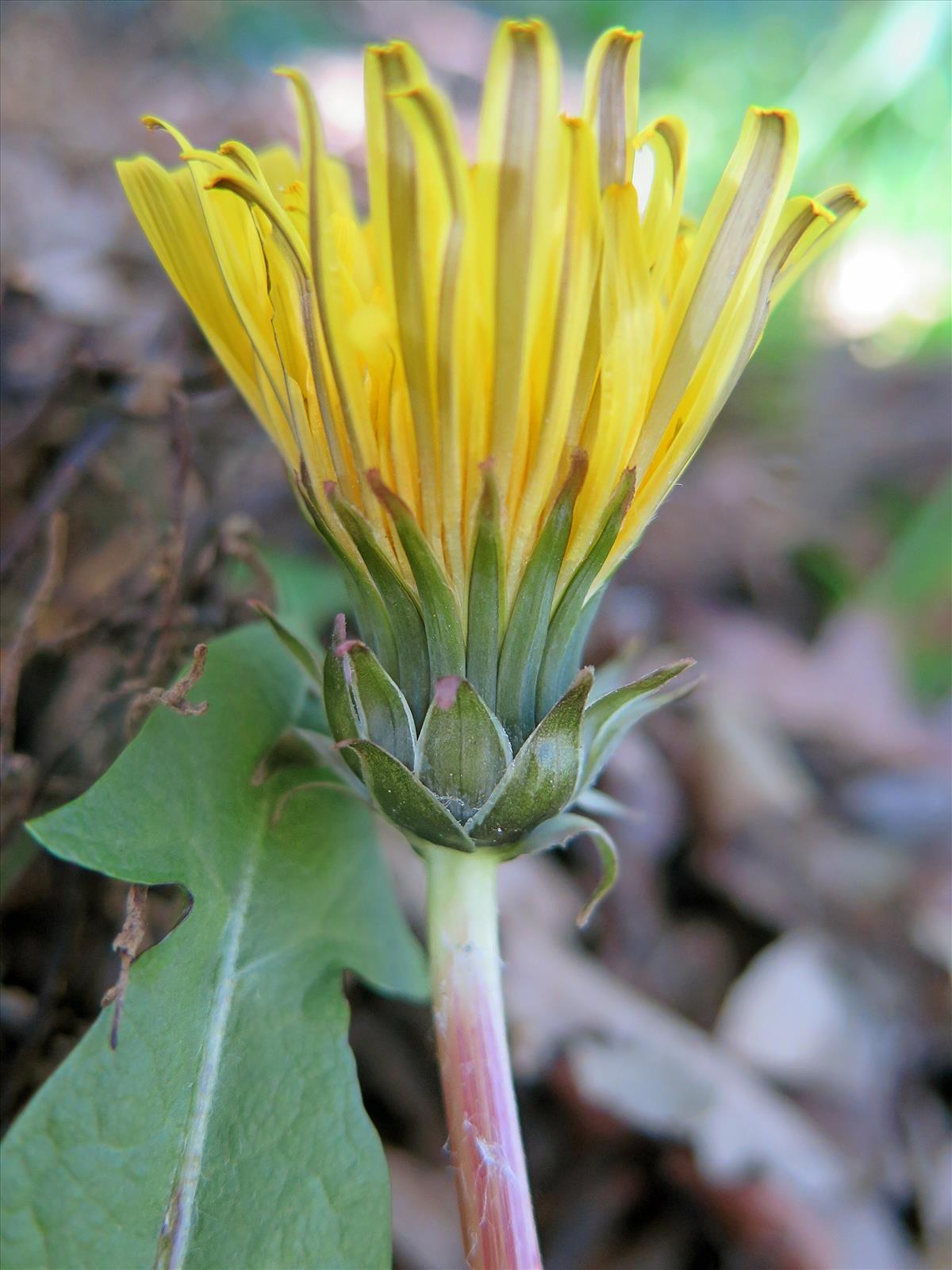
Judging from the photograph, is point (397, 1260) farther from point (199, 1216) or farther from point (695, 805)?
point (695, 805)

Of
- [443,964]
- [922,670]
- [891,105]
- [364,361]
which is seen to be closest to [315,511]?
[364,361]

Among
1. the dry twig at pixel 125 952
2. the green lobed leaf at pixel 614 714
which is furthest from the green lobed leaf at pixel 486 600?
the dry twig at pixel 125 952

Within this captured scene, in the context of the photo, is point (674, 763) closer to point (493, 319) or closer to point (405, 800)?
point (405, 800)

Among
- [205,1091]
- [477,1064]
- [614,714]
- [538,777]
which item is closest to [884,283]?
[614,714]

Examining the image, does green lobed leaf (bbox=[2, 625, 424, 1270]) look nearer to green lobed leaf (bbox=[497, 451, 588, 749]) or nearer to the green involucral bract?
the green involucral bract

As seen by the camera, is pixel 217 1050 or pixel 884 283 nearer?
pixel 217 1050
